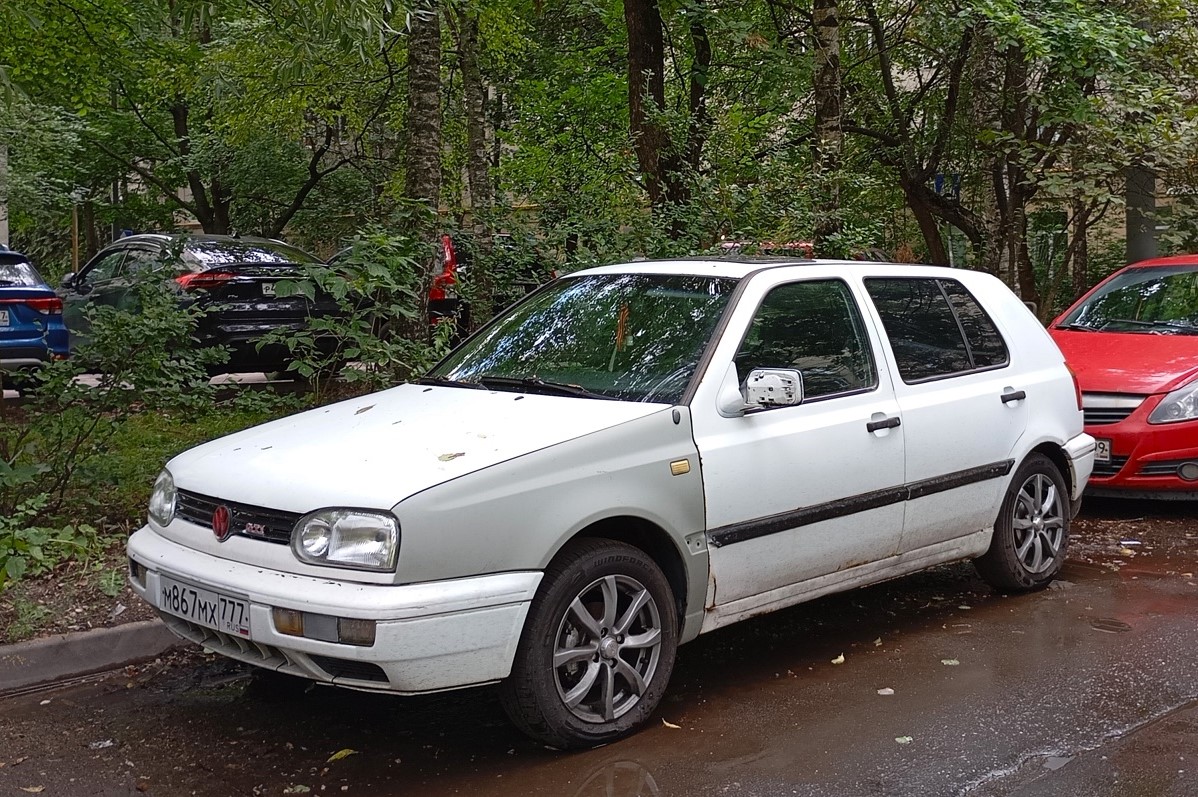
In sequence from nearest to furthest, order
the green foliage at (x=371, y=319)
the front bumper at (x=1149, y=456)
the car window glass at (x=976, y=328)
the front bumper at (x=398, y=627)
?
the front bumper at (x=398, y=627) < the car window glass at (x=976, y=328) < the green foliage at (x=371, y=319) < the front bumper at (x=1149, y=456)

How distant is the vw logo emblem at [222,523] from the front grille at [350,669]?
22.8 inches

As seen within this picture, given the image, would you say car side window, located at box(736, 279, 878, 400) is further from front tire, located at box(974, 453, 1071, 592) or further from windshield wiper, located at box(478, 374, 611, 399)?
front tire, located at box(974, 453, 1071, 592)

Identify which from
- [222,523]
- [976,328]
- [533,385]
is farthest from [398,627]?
[976,328]

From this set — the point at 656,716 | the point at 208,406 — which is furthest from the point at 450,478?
the point at 208,406

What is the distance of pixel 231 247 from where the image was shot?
1139 centimetres

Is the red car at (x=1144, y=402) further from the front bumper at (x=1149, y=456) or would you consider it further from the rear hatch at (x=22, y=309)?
the rear hatch at (x=22, y=309)

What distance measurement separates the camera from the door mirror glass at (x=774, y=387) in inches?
182

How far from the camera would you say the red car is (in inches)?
314

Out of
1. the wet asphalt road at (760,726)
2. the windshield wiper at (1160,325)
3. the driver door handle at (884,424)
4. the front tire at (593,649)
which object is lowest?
the wet asphalt road at (760,726)

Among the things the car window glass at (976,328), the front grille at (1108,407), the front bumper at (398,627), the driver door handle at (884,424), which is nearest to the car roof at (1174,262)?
the front grille at (1108,407)

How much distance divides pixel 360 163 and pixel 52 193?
7811mm

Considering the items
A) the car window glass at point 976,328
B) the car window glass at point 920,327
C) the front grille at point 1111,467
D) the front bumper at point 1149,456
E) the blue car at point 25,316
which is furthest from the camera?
the blue car at point 25,316

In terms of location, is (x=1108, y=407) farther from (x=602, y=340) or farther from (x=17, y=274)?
(x=17, y=274)

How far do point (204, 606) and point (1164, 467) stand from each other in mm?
6258
